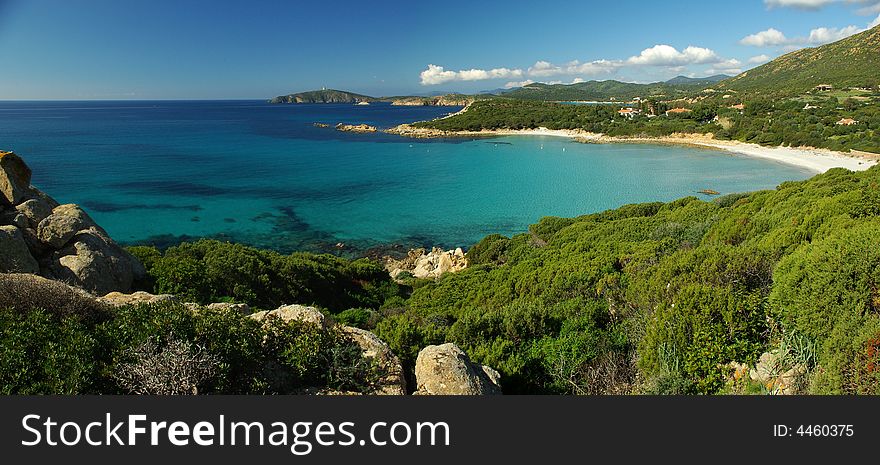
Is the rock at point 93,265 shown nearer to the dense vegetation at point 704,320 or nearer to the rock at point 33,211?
the rock at point 33,211

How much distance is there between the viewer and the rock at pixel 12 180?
8211mm

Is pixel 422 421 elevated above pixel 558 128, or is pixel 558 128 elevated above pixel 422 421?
pixel 558 128

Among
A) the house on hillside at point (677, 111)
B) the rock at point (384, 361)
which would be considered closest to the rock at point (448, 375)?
the rock at point (384, 361)

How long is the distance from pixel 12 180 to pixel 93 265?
9.19 feet

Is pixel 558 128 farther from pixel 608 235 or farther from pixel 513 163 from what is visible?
pixel 608 235

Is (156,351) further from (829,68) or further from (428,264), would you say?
(829,68)

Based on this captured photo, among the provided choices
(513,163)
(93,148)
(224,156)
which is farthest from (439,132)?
(93,148)

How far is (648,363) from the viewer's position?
5.09 meters

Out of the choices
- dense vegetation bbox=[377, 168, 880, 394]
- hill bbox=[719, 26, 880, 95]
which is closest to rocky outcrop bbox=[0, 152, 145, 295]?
dense vegetation bbox=[377, 168, 880, 394]

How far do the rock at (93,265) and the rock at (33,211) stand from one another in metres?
0.79

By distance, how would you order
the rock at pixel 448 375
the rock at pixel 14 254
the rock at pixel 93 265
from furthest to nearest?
1. the rock at pixel 93 265
2. the rock at pixel 14 254
3. the rock at pixel 448 375

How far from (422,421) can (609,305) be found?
5273 millimetres

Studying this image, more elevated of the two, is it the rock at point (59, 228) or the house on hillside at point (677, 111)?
the house on hillside at point (677, 111)

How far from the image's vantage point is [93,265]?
7.68m
